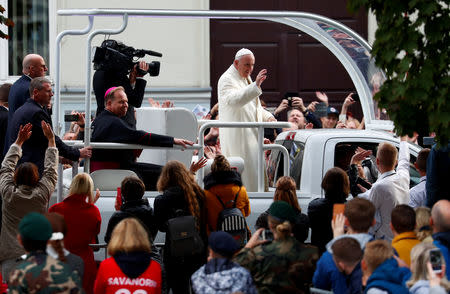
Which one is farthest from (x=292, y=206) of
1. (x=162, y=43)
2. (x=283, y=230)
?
(x=162, y=43)

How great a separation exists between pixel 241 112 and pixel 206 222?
1.96 meters

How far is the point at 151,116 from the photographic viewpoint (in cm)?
960

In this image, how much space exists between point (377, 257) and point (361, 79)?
4472mm

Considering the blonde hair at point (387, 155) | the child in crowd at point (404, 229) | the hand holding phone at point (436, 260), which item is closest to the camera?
the hand holding phone at point (436, 260)

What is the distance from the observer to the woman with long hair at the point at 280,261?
634 cm

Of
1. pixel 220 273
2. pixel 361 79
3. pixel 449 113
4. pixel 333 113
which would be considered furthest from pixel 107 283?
pixel 333 113

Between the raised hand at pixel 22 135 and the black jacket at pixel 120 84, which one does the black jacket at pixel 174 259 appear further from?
the black jacket at pixel 120 84

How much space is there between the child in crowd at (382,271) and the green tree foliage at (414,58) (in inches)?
35.5

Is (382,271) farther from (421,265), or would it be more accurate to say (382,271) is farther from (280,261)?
(280,261)

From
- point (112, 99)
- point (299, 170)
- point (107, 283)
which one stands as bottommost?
point (107, 283)

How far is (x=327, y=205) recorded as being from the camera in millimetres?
7801

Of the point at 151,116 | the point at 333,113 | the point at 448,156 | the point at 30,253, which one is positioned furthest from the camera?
the point at 333,113

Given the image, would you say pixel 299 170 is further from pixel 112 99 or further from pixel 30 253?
pixel 30 253

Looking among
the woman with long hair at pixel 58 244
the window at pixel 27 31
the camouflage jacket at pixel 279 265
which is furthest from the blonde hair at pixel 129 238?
the window at pixel 27 31
